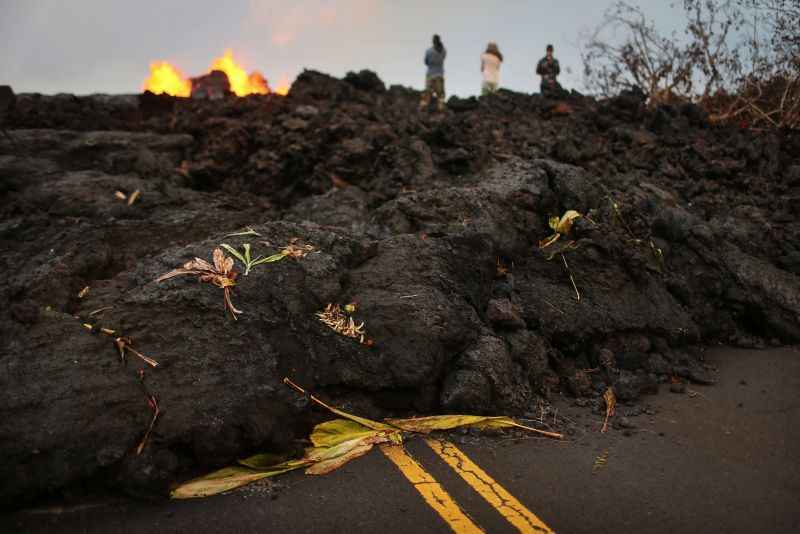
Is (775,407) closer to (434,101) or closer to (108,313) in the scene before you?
(108,313)

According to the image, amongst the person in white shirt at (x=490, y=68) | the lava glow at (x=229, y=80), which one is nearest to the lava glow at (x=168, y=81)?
the lava glow at (x=229, y=80)

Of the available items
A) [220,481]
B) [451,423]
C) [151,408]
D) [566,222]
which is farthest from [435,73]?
[220,481]

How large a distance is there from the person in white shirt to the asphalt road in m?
11.1

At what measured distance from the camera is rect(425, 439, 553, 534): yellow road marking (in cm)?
335

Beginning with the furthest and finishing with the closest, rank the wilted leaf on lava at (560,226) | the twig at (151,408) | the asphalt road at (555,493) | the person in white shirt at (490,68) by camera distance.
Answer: the person in white shirt at (490,68) → the wilted leaf on lava at (560,226) → the twig at (151,408) → the asphalt road at (555,493)

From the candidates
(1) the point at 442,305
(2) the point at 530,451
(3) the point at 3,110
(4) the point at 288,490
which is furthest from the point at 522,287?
(3) the point at 3,110

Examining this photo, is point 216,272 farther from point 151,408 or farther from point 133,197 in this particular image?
point 133,197

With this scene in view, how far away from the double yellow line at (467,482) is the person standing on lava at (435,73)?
9964mm

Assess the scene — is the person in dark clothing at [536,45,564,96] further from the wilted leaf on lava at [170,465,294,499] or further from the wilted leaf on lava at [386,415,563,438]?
the wilted leaf on lava at [170,465,294,499]

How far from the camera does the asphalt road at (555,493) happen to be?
3299 millimetres

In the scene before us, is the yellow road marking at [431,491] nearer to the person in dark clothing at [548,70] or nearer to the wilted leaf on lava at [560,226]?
the wilted leaf on lava at [560,226]

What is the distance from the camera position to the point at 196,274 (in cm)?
442

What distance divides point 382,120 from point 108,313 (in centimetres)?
697

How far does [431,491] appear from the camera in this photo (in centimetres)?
368
